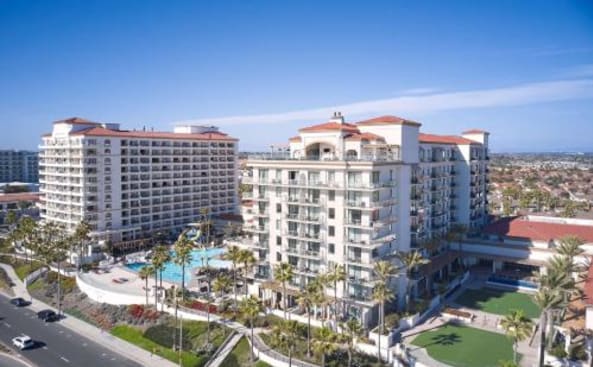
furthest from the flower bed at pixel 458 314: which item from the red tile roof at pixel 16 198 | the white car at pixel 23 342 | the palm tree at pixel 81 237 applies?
the red tile roof at pixel 16 198

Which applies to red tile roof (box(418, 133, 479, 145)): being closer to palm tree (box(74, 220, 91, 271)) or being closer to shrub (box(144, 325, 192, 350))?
shrub (box(144, 325, 192, 350))

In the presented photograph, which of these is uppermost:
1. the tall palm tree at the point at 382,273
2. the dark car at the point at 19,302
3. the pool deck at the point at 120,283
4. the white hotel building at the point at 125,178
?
the white hotel building at the point at 125,178

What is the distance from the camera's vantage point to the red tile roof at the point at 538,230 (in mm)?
77875

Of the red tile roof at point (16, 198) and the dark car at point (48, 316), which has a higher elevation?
the red tile roof at point (16, 198)

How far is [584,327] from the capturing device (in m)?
51.3

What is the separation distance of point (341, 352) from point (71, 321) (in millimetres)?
41601

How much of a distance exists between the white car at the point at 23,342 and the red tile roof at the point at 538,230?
71566mm

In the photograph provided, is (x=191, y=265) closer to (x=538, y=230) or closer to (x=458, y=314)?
(x=458, y=314)

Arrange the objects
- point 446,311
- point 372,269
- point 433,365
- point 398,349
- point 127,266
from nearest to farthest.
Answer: point 433,365 → point 398,349 → point 372,269 → point 446,311 → point 127,266

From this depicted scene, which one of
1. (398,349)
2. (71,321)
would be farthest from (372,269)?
(71,321)

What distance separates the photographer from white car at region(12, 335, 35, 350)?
60209 mm

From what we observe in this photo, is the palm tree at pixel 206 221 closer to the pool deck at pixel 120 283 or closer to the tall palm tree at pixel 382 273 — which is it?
the pool deck at pixel 120 283

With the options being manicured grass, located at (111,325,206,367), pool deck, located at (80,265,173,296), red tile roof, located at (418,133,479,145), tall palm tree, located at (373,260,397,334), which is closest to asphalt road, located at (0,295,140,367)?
manicured grass, located at (111,325,206,367)

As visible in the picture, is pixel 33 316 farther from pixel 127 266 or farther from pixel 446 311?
pixel 446 311
